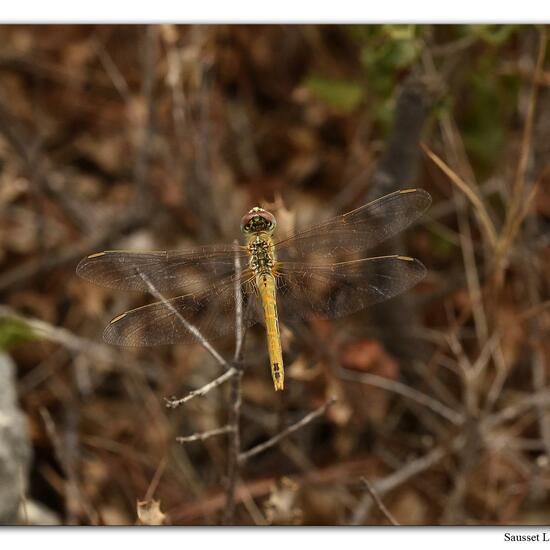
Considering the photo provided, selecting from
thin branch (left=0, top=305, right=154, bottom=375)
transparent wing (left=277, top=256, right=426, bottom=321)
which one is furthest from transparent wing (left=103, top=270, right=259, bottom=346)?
thin branch (left=0, top=305, right=154, bottom=375)

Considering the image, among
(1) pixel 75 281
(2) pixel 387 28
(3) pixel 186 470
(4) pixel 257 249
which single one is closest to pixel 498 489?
(3) pixel 186 470

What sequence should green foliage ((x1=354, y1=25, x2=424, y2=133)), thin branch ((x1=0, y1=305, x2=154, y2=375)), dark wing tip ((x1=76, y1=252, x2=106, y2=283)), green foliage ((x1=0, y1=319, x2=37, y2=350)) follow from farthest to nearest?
thin branch ((x1=0, y1=305, x2=154, y2=375)) → green foliage ((x1=0, y1=319, x2=37, y2=350)) → green foliage ((x1=354, y1=25, x2=424, y2=133)) → dark wing tip ((x1=76, y1=252, x2=106, y2=283))

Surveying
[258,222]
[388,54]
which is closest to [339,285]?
[258,222]

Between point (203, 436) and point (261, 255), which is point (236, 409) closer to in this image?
point (203, 436)

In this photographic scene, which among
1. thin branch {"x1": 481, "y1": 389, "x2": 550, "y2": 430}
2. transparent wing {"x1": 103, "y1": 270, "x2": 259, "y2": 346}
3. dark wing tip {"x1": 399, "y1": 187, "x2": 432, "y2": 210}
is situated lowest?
thin branch {"x1": 481, "y1": 389, "x2": 550, "y2": 430}

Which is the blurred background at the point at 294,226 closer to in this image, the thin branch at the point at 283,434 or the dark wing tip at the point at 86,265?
the thin branch at the point at 283,434

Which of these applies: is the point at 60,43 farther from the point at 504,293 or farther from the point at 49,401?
the point at 504,293

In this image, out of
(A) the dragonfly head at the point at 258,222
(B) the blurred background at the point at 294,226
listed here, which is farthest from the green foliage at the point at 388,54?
(A) the dragonfly head at the point at 258,222

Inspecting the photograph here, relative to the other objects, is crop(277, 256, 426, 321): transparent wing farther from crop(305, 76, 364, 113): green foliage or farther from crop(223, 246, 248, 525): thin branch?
crop(305, 76, 364, 113): green foliage
